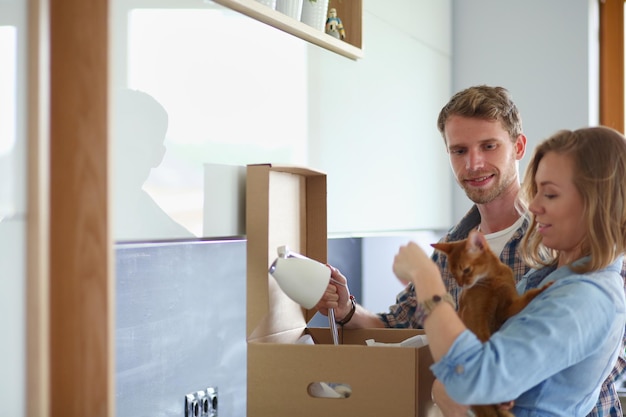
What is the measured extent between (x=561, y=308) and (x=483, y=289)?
151mm

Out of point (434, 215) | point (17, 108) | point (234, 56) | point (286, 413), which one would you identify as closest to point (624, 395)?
point (434, 215)

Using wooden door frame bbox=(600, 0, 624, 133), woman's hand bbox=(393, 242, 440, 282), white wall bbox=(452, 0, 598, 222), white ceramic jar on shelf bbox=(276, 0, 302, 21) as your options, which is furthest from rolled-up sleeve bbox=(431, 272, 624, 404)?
wooden door frame bbox=(600, 0, 624, 133)

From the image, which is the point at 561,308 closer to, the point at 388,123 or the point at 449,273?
the point at 449,273

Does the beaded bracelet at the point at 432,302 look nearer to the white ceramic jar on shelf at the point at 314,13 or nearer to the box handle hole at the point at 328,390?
the box handle hole at the point at 328,390

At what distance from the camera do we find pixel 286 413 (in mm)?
1524

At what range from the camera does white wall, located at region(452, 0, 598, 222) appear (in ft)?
9.81

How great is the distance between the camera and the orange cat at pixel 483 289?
120 centimetres

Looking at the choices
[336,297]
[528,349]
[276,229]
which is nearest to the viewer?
[528,349]

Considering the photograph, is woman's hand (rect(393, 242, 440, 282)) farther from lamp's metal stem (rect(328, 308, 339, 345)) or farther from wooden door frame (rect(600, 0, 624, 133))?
wooden door frame (rect(600, 0, 624, 133))

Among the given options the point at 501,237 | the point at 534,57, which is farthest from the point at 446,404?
the point at 534,57

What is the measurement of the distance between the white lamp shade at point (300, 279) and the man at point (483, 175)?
273 mm

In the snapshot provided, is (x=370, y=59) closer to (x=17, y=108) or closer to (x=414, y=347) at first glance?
(x=414, y=347)

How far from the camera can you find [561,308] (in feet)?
3.58

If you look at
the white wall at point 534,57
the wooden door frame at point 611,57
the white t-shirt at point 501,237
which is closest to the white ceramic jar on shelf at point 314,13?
the white t-shirt at point 501,237
